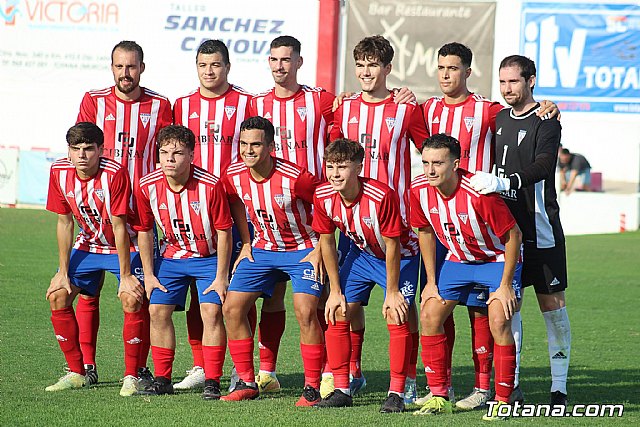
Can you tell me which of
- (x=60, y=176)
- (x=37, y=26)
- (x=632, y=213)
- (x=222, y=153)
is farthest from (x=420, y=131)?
(x=37, y=26)

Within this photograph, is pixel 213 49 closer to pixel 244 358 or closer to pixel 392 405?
pixel 244 358

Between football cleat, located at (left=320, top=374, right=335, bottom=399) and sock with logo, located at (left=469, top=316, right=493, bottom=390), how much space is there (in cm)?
88

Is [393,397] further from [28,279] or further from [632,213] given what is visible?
[632,213]

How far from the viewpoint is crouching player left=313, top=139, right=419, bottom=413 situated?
5.84 metres

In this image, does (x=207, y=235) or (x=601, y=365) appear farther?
(x=601, y=365)

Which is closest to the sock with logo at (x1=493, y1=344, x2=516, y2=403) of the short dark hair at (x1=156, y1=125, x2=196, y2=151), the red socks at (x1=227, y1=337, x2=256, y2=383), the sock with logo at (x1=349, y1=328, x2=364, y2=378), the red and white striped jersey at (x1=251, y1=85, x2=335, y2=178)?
→ the sock with logo at (x1=349, y1=328, x2=364, y2=378)

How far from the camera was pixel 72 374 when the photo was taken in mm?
6379

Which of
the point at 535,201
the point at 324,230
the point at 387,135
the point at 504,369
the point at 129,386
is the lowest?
the point at 129,386

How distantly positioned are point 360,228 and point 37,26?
21.4m

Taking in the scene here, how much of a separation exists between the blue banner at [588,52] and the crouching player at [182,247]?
18734mm

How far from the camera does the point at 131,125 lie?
679 cm

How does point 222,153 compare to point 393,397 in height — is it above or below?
above

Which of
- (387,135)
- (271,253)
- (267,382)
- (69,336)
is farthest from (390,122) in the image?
(69,336)

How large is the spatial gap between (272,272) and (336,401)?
2.81ft
